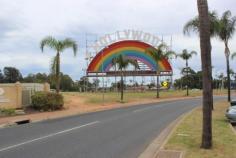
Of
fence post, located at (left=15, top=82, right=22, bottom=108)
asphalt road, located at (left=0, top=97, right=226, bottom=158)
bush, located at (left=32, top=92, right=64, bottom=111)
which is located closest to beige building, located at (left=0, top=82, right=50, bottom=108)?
fence post, located at (left=15, top=82, right=22, bottom=108)

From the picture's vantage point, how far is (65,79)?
128 meters

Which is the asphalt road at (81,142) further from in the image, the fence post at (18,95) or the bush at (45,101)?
the bush at (45,101)

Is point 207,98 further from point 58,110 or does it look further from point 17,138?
point 58,110

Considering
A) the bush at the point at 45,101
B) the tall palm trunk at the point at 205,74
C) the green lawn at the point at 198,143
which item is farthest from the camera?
the bush at the point at 45,101

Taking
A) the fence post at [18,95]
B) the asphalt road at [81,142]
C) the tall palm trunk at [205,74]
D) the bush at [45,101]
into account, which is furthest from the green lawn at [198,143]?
the bush at [45,101]

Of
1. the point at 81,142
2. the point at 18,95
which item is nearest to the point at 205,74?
the point at 81,142

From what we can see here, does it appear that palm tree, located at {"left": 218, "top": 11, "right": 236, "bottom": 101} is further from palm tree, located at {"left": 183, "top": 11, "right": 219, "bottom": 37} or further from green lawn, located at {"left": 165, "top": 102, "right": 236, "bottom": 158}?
green lawn, located at {"left": 165, "top": 102, "right": 236, "bottom": 158}

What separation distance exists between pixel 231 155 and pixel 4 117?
20956mm

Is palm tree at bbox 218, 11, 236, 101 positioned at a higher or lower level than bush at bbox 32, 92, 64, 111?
higher

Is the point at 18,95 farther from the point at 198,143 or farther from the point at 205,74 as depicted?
the point at 205,74

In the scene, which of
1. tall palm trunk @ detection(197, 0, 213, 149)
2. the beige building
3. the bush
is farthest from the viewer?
the bush

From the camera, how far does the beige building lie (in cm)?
3434

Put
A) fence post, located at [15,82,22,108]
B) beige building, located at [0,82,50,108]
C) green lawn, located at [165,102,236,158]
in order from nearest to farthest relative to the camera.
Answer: green lawn, located at [165,102,236,158] < beige building, located at [0,82,50,108] < fence post, located at [15,82,22,108]

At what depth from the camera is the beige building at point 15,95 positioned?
113ft
